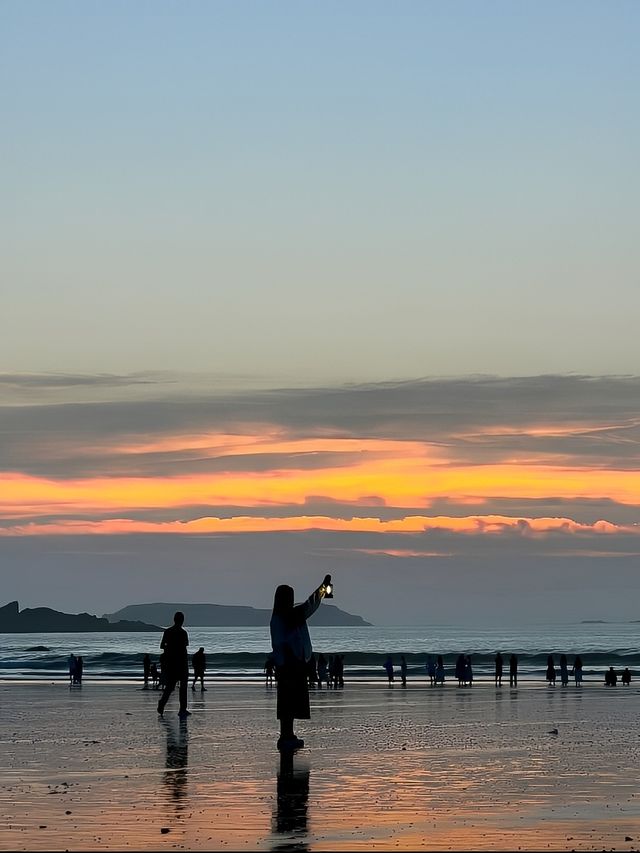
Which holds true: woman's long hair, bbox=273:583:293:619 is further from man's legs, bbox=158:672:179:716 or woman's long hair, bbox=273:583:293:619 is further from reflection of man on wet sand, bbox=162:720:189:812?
man's legs, bbox=158:672:179:716

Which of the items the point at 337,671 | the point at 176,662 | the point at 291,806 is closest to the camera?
the point at 291,806

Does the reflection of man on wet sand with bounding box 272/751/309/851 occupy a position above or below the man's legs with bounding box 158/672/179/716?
below

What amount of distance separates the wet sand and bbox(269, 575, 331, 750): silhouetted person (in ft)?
1.74

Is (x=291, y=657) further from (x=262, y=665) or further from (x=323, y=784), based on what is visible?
(x=262, y=665)

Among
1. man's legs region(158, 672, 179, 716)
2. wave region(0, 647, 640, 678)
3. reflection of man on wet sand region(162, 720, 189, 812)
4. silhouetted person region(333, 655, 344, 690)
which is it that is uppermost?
man's legs region(158, 672, 179, 716)

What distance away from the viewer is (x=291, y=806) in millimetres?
12742

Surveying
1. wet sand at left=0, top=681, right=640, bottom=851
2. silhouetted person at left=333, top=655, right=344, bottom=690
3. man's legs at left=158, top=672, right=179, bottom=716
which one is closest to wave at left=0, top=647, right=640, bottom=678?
silhouetted person at left=333, top=655, right=344, bottom=690

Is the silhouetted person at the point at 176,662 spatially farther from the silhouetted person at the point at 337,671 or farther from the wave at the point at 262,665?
the wave at the point at 262,665

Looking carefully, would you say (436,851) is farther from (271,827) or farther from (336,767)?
(336,767)

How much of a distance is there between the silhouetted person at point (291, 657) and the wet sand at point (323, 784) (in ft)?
1.74

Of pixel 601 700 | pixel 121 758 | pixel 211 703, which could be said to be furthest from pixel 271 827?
pixel 601 700

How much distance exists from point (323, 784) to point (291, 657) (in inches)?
150

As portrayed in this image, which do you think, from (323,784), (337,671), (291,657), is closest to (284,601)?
(291,657)

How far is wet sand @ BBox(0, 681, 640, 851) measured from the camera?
10883mm
